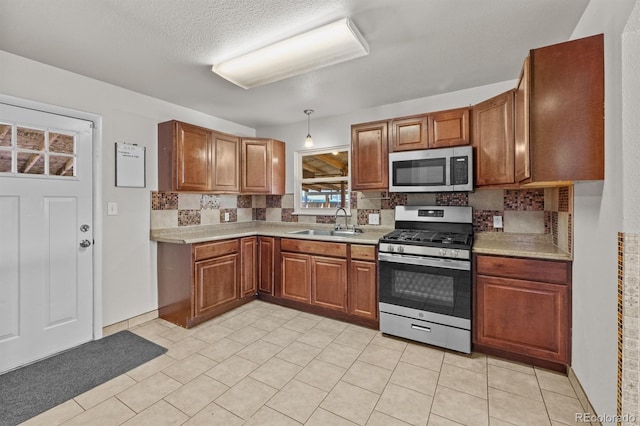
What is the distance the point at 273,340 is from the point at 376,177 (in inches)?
78.6

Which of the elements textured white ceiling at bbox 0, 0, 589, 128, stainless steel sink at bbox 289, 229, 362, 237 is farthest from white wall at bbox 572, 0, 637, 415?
stainless steel sink at bbox 289, 229, 362, 237

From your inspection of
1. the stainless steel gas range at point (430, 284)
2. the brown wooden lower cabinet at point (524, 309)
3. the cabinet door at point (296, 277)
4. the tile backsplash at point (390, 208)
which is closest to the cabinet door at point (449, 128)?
the tile backsplash at point (390, 208)

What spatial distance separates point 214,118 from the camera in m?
3.95

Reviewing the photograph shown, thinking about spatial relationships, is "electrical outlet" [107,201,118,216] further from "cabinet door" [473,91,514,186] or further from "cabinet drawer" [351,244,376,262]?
"cabinet door" [473,91,514,186]

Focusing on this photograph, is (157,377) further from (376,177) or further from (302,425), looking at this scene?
(376,177)

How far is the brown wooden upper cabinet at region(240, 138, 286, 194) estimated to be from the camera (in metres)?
3.89

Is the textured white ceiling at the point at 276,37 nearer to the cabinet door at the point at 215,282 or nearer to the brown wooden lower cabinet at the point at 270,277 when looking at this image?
the brown wooden lower cabinet at the point at 270,277

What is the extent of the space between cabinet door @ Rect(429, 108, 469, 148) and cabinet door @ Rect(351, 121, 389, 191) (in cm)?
48

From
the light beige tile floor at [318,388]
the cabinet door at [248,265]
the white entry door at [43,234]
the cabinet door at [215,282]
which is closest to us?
the light beige tile floor at [318,388]

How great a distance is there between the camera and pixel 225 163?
143 inches

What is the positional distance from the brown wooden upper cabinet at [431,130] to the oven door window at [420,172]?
174mm

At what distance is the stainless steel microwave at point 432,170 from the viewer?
264 cm

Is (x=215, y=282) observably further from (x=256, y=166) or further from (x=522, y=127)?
(x=522, y=127)

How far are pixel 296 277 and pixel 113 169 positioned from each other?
2234mm
